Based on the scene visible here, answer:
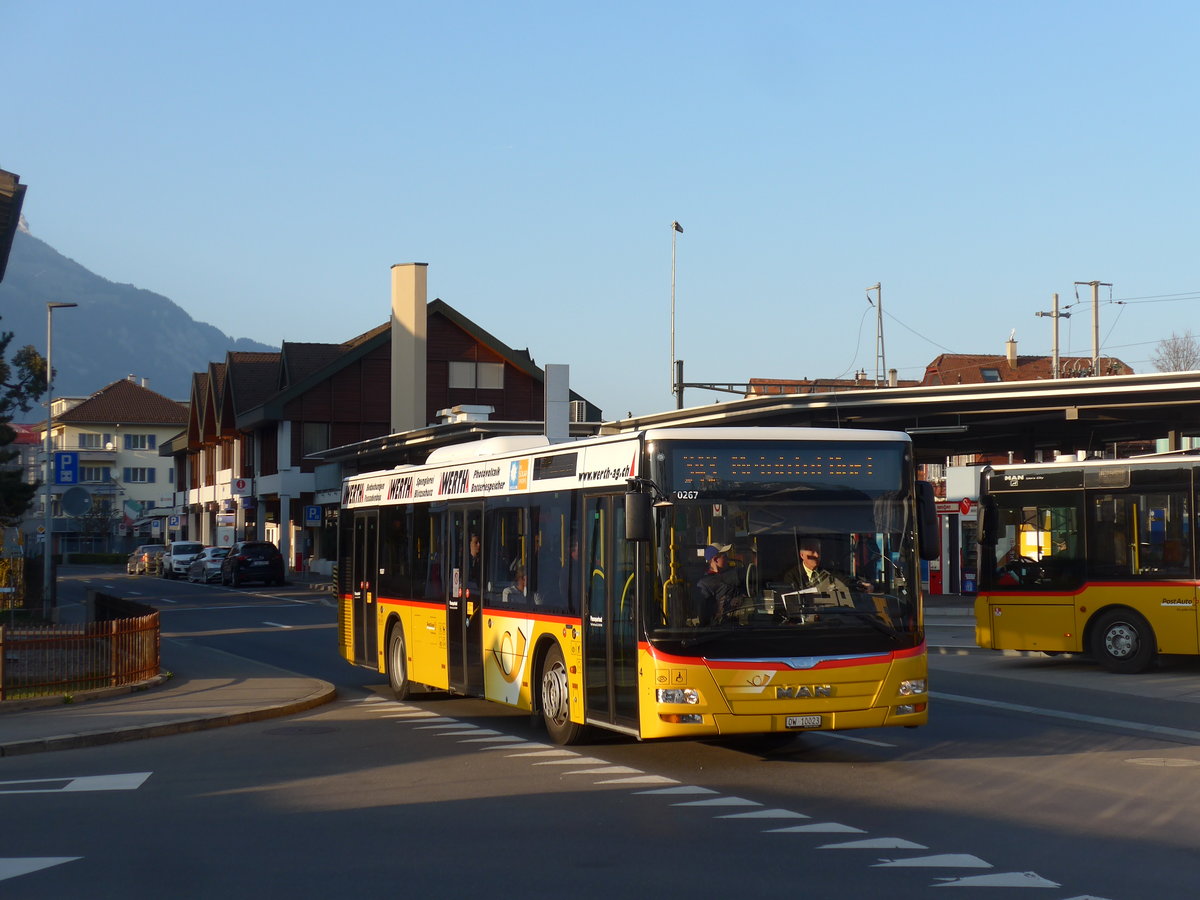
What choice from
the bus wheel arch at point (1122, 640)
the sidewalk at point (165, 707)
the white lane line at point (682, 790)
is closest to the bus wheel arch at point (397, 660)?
the sidewalk at point (165, 707)

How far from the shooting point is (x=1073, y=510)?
21172mm

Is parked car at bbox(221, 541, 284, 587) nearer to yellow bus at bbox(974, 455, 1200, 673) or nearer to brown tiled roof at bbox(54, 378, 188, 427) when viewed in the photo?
yellow bus at bbox(974, 455, 1200, 673)

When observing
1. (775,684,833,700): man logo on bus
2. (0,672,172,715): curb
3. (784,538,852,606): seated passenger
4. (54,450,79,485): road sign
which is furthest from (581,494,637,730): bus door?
(54,450,79,485): road sign

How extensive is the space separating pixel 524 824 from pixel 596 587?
3.27 m

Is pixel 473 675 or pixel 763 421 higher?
pixel 763 421

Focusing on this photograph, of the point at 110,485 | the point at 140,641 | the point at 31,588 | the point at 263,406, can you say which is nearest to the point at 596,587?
the point at 140,641

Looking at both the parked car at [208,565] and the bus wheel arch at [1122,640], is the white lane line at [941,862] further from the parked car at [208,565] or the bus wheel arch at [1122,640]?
the parked car at [208,565]

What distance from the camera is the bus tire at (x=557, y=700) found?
13.1 meters

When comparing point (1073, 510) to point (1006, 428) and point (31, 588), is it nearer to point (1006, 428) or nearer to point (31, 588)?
point (1006, 428)

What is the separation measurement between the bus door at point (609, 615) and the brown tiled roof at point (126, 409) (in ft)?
389

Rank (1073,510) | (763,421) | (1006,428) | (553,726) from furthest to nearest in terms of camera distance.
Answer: (1006,428), (763,421), (1073,510), (553,726)

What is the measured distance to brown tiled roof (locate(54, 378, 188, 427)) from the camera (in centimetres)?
12494

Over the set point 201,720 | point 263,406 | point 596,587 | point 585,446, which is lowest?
point 201,720

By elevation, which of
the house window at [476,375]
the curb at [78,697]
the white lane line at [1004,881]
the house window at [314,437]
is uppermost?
the house window at [476,375]
